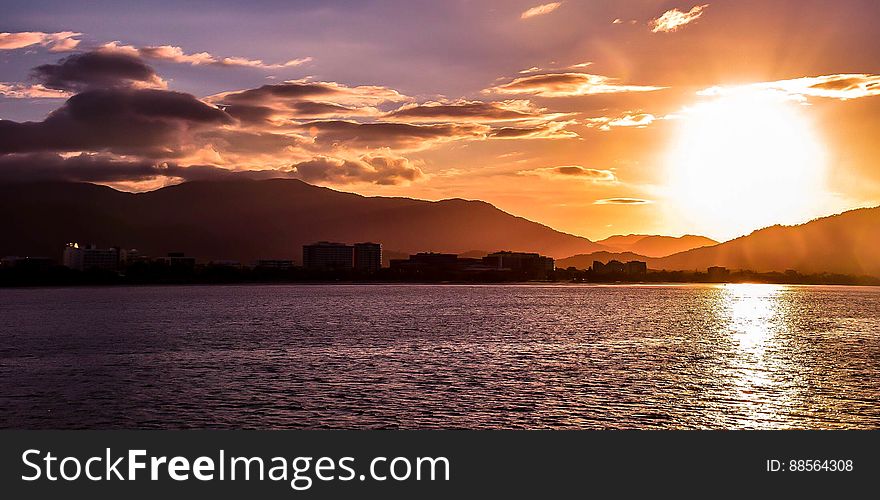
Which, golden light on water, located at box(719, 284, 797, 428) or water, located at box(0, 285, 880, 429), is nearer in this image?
water, located at box(0, 285, 880, 429)

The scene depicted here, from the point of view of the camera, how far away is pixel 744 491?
3509cm

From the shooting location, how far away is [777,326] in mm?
155125

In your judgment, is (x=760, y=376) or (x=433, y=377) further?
(x=760, y=376)

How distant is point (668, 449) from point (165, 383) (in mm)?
45919

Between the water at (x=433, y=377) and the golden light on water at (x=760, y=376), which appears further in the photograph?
the golden light on water at (x=760, y=376)

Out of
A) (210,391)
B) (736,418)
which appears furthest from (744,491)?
(210,391)

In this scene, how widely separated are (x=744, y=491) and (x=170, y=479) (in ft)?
81.8

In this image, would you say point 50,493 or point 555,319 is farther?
point 555,319

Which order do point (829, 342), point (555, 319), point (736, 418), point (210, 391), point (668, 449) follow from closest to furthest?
point (668, 449)
point (736, 418)
point (210, 391)
point (829, 342)
point (555, 319)

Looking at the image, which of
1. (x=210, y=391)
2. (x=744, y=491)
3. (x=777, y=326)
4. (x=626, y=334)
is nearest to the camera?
(x=744, y=491)

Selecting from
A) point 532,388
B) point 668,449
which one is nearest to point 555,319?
point 532,388

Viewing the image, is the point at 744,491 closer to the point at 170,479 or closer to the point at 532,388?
the point at 170,479

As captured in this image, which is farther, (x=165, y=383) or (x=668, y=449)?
(x=165, y=383)

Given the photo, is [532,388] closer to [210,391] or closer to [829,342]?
[210,391]
